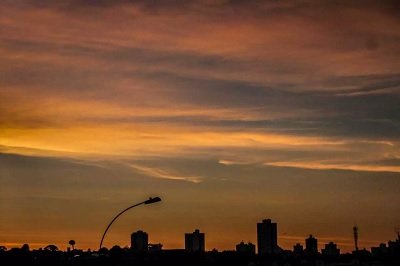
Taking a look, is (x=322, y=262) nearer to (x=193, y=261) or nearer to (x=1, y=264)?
(x=193, y=261)

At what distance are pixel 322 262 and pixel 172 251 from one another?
2195 cm

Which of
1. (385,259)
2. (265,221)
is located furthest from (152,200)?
(265,221)

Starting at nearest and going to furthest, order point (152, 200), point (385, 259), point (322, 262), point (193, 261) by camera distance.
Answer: point (152, 200) → point (193, 261) → point (322, 262) → point (385, 259)

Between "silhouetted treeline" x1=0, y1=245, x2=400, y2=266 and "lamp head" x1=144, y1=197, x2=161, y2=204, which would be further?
"silhouetted treeline" x1=0, y1=245, x2=400, y2=266

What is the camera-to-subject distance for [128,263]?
102m

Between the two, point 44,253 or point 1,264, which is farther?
point 44,253

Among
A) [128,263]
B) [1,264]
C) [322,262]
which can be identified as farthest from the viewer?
[322,262]

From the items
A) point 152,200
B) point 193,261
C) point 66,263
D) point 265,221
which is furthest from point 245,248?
point 152,200

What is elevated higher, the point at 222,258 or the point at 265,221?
the point at 265,221

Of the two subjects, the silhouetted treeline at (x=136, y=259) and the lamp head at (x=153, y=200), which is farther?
the silhouetted treeline at (x=136, y=259)

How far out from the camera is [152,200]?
2053 inches

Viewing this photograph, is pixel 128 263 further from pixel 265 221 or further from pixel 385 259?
pixel 265 221

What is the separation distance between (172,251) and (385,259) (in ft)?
108

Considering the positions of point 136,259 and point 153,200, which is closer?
point 153,200
